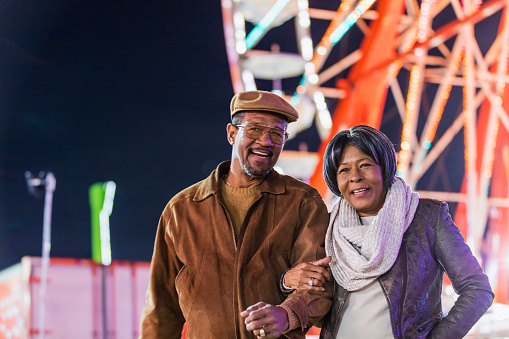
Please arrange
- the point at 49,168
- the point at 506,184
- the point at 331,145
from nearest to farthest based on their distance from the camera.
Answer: the point at 331,145, the point at 506,184, the point at 49,168

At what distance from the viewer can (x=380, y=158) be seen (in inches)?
101

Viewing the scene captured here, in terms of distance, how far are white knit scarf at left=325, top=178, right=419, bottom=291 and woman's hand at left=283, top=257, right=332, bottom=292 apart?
0.19 ft

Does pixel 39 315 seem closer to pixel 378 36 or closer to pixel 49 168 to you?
pixel 378 36

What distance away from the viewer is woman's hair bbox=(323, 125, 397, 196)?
2562 mm

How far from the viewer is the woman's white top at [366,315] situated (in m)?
2.42

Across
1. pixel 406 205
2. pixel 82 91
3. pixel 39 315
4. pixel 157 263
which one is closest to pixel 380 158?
pixel 406 205

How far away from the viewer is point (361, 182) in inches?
101

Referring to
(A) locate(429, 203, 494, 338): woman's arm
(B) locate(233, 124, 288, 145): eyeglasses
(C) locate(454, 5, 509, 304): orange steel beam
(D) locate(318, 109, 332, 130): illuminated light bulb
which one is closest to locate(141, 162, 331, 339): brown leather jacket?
(B) locate(233, 124, 288, 145): eyeglasses

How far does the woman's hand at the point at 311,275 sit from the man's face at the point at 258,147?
1.65 ft

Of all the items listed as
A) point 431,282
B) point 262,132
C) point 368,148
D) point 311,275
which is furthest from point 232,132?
point 431,282

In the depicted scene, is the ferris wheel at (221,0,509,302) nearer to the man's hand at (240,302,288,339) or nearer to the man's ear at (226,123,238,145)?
the man's ear at (226,123,238,145)

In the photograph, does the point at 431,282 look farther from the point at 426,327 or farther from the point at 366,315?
the point at 366,315

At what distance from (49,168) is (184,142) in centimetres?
625

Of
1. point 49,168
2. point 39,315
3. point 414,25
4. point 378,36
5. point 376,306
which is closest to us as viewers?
point 376,306
